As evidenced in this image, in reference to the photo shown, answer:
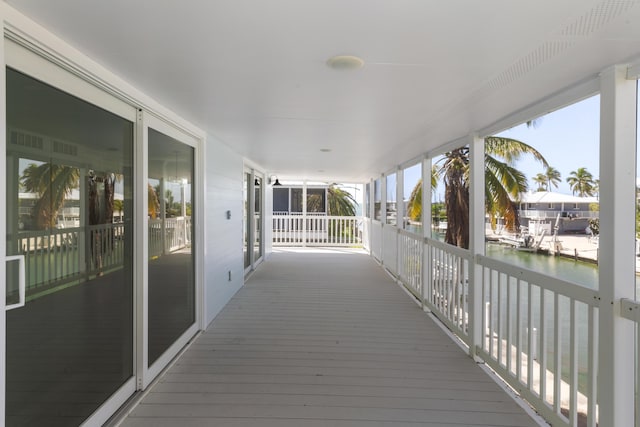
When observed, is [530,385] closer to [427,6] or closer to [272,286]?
[427,6]

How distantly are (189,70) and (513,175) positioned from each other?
2.34 m

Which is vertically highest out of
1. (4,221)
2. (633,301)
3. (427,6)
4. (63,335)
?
(427,6)

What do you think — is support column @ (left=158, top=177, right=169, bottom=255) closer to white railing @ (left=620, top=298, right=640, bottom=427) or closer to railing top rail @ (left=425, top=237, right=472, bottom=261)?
railing top rail @ (left=425, top=237, right=472, bottom=261)

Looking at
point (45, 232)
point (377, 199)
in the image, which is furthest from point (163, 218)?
point (377, 199)

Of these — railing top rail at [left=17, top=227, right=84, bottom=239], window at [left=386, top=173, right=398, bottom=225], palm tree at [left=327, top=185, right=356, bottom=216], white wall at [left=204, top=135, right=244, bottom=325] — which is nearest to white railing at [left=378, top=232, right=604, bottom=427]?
window at [left=386, top=173, right=398, bottom=225]

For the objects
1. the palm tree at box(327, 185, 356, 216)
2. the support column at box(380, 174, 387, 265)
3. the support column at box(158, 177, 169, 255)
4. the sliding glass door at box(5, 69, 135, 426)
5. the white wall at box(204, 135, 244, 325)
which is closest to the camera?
the sliding glass door at box(5, 69, 135, 426)

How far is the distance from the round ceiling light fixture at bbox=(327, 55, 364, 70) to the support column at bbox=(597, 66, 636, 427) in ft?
3.92

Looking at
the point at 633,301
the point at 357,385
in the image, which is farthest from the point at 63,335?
the point at 633,301

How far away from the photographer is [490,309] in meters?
2.83

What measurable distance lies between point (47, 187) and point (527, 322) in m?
2.88

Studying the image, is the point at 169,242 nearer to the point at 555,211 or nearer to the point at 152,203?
the point at 152,203

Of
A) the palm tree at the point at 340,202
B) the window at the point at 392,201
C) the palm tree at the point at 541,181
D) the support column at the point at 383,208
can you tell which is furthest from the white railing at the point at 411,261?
the palm tree at the point at 340,202

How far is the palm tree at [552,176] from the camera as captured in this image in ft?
7.07

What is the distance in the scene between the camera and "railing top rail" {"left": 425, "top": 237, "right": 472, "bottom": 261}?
3.21 m
